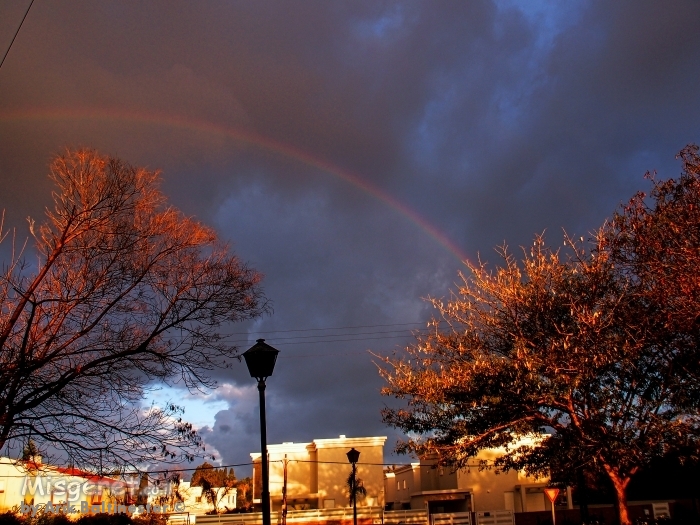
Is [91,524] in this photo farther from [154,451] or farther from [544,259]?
[544,259]

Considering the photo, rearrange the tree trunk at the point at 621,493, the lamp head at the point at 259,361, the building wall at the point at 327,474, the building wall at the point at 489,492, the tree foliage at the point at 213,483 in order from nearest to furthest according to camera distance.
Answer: the lamp head at the point at 259,361 → the tree trunk at the point at 621,493 → the building wall at the point at 489,492 → the building wall at the point at 327,474 → the tree foliage at the point at 213,483

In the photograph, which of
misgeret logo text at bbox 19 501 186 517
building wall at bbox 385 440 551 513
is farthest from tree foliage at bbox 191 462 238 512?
building wall at bbox 385 440 551 513

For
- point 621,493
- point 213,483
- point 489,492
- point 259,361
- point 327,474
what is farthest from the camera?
point 213,483

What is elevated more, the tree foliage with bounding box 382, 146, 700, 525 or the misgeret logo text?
the tree foliage with bounding box 382, 146, 700, 525

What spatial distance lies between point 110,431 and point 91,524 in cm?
1424

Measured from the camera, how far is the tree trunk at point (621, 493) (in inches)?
599

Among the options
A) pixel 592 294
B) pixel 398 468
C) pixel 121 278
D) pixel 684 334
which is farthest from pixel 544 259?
pixel 398 468

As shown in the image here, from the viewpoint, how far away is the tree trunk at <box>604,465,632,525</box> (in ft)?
50.0

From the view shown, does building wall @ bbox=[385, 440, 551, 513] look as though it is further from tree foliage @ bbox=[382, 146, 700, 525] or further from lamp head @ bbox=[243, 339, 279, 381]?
lamp head @ bbox=[243, 339, 279, 381]

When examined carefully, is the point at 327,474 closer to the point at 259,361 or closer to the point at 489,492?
the point at 489,492

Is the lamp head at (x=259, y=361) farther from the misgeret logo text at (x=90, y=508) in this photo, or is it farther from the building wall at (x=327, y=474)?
the building wall at (x=327, y=474)

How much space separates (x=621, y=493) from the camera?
15547mm

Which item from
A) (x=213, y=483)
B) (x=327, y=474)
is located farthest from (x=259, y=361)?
(x=213, y=483)

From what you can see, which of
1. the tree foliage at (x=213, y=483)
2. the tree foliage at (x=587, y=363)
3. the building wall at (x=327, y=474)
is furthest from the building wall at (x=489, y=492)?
the tree foliage at (x=587, y=363)
